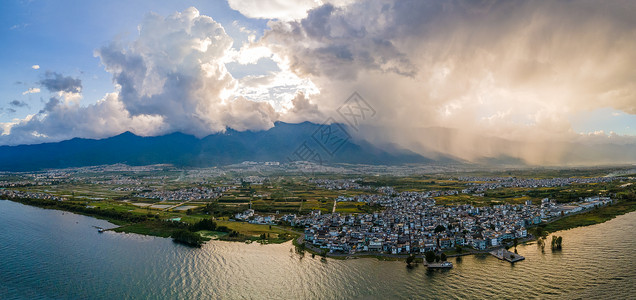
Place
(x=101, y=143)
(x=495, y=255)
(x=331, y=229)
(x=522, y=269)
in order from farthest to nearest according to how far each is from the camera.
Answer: (x=101, y=143), (x=331, y=229), (x=495, y=255), (x=522, y=269)

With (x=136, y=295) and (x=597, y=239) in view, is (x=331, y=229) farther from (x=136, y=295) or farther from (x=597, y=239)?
(x=597, y=239)

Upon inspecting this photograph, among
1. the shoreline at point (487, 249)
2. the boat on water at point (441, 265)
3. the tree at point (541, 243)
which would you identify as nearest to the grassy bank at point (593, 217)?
the shoreline at point (487, 249)

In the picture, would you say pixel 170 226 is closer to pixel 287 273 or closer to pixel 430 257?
pixel 287 273

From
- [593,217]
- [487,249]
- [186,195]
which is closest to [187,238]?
[487,249]

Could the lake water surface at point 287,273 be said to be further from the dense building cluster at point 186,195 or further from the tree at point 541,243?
the dense building cluster at point 186,195

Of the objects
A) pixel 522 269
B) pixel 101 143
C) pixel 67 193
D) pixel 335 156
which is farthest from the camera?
pixel 101 143

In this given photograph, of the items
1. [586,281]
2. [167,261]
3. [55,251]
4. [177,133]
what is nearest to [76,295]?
[167,261]

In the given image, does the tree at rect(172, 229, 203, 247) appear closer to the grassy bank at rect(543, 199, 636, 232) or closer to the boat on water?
the boat on water

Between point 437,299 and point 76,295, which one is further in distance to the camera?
point 76,295
